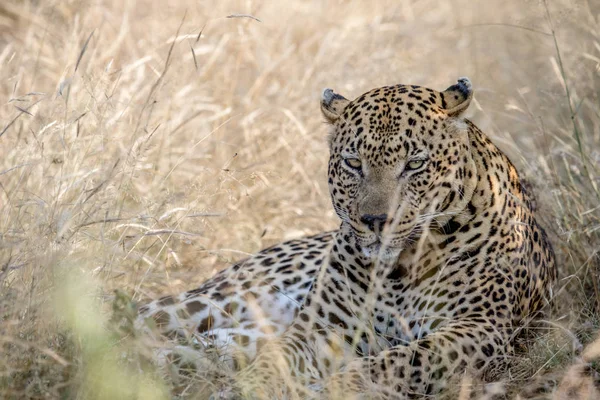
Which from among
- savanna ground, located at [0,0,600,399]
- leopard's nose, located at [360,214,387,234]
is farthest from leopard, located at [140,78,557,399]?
savanna ground, located at [0,0,600,399]

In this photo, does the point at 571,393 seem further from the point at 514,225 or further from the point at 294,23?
the point at 294,23

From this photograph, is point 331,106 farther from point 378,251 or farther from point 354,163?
point 378,251

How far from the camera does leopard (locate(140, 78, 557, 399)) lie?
15.6ft

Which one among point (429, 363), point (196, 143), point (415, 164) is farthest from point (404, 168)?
point (196, 143)

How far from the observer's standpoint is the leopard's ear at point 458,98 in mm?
5207

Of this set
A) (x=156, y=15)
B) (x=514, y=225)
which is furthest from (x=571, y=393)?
(x=156, y=15)

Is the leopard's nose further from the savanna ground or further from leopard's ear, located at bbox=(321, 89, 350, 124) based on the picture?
leopard's ear, located at bbox=(321, 89, 350, 124)

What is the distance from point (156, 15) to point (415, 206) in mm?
5815

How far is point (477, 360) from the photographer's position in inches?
189

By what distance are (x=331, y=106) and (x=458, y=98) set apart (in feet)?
2.52

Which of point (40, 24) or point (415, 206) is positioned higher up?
point (415, 206)

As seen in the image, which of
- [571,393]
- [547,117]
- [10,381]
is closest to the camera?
[10,381]

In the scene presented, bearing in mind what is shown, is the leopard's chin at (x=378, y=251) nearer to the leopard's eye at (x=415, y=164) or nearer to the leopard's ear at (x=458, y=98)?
the leopard's eye at (x=415, y=164)

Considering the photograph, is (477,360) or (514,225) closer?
(477,360)
